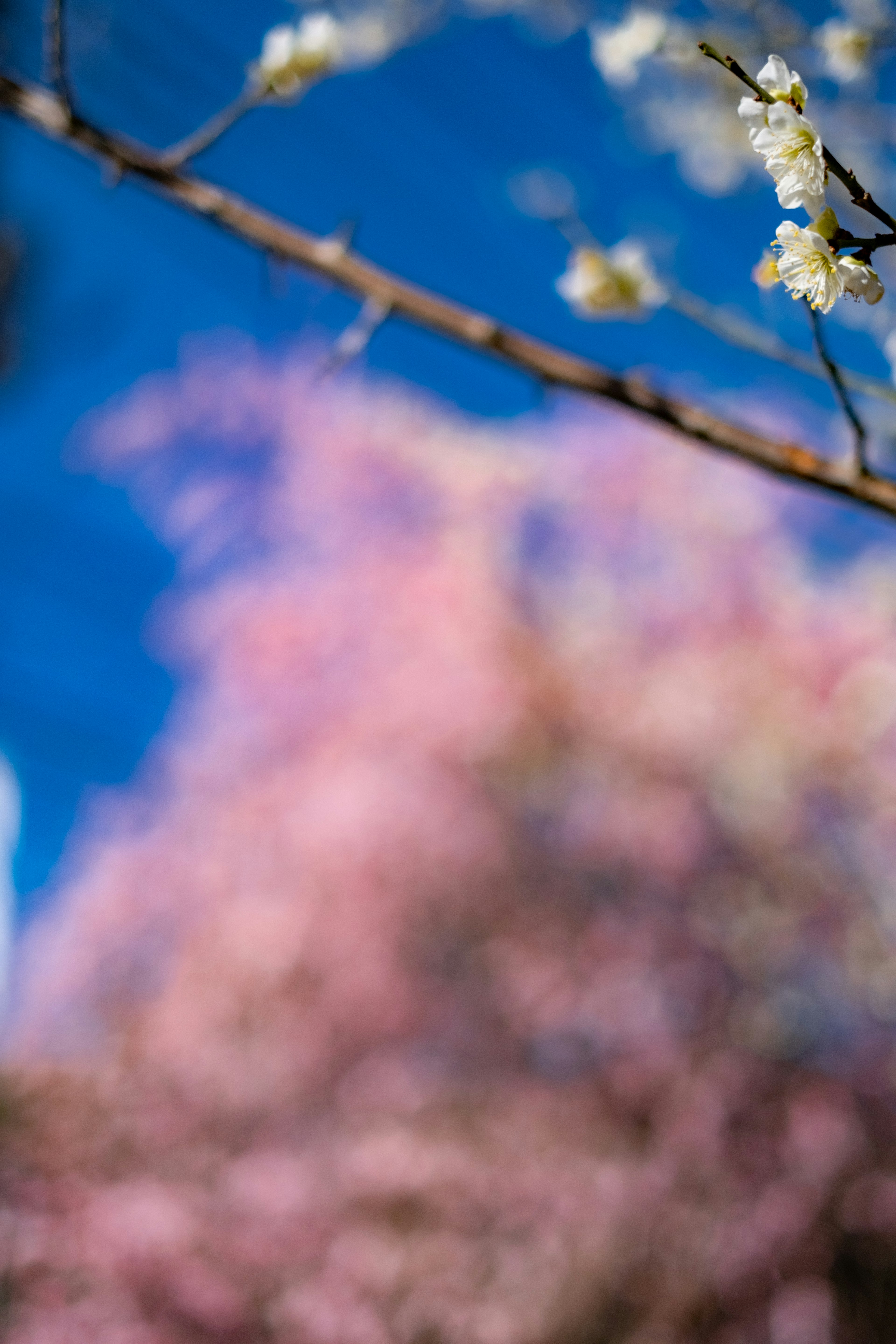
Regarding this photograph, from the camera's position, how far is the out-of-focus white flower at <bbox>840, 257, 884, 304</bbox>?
57 centimetres

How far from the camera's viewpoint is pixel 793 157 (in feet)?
1.87

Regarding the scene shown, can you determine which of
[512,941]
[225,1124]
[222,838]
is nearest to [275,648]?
[222,838]

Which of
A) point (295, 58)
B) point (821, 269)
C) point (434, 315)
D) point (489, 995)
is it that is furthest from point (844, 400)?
point (489, 995)

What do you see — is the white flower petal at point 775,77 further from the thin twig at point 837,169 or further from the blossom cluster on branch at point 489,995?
the blossom cluster on branch at point 489,995

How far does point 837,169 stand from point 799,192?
3cm

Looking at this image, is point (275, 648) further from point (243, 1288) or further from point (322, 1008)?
point (243, 1288)

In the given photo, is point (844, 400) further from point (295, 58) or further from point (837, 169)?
point (295, 58)

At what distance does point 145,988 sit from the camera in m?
4.24

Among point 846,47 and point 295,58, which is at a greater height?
point 846,47

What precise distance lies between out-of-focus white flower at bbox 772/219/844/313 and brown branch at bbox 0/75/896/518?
0.23 meters

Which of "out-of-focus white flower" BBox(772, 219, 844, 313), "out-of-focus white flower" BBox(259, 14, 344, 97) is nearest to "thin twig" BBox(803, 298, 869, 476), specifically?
"out-of-focus white flower" BBox(772, 219, 844, 313)

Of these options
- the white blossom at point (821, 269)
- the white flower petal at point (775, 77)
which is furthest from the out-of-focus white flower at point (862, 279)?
the white flower petal at point (775, 77)

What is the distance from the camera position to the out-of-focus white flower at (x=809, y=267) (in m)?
0.59

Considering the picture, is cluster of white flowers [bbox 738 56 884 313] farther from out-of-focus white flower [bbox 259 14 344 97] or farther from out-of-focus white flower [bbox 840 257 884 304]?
out-of-focus white flower [bbox 259 14 344 97]
